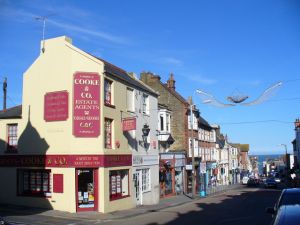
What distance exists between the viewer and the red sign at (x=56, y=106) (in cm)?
2522

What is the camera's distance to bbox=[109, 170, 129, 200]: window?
86.2ft

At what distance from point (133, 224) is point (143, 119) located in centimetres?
1299

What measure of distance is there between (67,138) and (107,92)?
391cm

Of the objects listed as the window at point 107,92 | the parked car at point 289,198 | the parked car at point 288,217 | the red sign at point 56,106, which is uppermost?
the window at point 107,92

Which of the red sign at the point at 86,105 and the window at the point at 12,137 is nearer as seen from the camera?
the red sign at the point at 86,105

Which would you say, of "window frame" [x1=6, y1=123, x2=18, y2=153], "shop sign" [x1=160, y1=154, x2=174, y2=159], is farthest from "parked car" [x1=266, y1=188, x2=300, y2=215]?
"shop sign" [x1=160, y1=154, x2=174, y2=159]

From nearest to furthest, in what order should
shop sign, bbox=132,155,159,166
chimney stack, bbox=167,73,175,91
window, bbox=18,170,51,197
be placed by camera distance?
window, bbox=18,170,51,197 < shop sign, bbox=132,155,159,166 < chimney stack, bbox=167,73,175,91

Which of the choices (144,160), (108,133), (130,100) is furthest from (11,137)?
(144,160)

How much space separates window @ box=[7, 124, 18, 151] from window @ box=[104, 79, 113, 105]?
21.3ft

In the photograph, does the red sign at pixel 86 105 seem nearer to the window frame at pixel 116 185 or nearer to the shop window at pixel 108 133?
the shop window at pixel 108 133

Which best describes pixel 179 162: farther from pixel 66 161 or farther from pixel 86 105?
pixel 66 161

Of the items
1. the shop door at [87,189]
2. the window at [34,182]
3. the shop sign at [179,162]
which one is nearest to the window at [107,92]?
the shop door at [87,189]

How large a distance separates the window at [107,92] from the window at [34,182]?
18.4ft

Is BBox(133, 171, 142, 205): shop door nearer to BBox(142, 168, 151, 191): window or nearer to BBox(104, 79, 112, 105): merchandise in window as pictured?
BBox(142, 168, 151, 191): window
